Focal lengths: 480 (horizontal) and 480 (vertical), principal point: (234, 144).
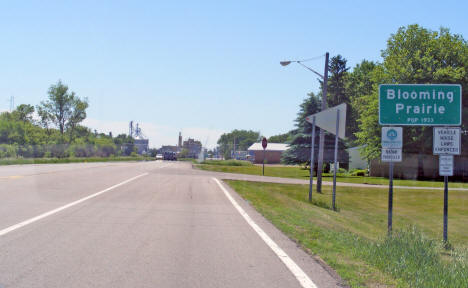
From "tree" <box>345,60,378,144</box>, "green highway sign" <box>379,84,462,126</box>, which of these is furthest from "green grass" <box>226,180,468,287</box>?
"tree" <box>345,60,378,144</box>

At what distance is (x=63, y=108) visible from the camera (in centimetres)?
9631

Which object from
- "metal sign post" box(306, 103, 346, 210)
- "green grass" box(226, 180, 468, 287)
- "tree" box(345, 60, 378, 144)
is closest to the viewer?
"green grass" box(226, 180, 468, 287)

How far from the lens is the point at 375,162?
50.8 m

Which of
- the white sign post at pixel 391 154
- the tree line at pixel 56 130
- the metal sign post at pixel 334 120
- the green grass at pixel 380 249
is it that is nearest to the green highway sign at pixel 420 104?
the white sign post at pixel 391 154

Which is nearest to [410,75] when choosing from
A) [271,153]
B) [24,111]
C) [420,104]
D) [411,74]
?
[411,74]

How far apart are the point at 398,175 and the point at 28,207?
139 ft

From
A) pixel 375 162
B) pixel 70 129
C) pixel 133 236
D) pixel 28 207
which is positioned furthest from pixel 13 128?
pixel 133 236

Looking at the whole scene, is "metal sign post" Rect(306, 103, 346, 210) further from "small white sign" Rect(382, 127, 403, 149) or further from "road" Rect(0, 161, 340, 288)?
Answer: "small white sign" Rect(382, 127, 403, 149)

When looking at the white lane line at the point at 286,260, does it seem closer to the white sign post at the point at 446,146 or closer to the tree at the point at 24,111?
the white sign post at the point at 446,146

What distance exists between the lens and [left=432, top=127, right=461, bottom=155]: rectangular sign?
1066 centimetres

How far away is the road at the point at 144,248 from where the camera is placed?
6094mm

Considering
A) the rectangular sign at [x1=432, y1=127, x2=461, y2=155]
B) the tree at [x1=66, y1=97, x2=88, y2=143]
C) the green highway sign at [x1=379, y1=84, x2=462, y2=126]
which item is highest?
the tree at [x1=66, y1=97, x2=88, y2=143]

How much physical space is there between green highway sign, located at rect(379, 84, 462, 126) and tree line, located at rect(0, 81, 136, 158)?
6124cm

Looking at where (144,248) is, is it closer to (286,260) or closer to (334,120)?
(286,260)
